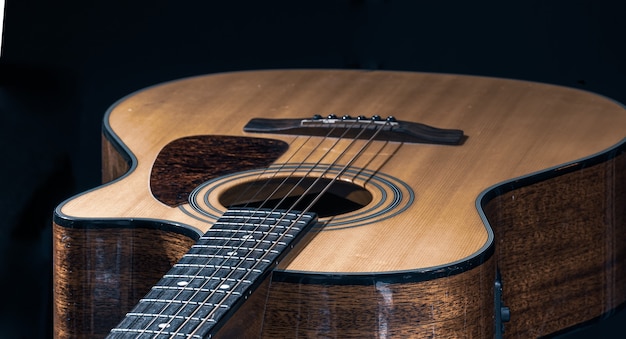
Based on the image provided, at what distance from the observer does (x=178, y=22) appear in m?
2.76

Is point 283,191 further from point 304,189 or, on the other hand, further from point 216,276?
point 216,276

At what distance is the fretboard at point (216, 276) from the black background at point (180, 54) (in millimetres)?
1213

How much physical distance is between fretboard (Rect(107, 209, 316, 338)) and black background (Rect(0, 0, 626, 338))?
1.21 m

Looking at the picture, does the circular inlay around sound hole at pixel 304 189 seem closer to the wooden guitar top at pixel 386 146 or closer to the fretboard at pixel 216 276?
the wooden guitar top at pixel 386 146

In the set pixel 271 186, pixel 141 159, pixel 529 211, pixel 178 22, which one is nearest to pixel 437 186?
pixel 529 211

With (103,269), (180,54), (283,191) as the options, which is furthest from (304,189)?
(180,54)

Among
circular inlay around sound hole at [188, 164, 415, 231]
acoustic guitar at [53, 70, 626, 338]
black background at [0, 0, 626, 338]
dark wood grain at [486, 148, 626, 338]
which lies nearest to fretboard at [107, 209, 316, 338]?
acoustic guitar at [53, 70, 626, 338]

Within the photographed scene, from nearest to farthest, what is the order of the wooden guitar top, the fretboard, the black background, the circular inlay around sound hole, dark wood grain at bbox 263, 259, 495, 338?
the fretboard → dark wood grain at bbox 263, 259, 495, 338 → the wooden guitar top → the circular inlay around sound hole → the black background

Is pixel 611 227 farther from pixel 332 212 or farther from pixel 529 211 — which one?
pixel 332 212

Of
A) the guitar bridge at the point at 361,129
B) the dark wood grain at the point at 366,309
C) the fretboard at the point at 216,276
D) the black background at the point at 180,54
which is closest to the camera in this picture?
the fretboard at the point at 216,276

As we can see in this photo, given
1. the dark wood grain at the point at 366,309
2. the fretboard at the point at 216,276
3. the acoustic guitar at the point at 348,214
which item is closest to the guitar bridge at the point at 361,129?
the acoustic guitar at the point at 348,214

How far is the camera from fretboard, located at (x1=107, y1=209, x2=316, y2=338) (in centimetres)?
122

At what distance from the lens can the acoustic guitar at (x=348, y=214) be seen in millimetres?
1373

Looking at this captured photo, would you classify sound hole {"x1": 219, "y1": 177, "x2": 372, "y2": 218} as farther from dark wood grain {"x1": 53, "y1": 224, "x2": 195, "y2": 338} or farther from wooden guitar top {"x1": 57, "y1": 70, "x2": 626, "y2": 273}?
dark wood grain {"x1": 53, "y1": 224, "x2": 195, "y2": 338}
